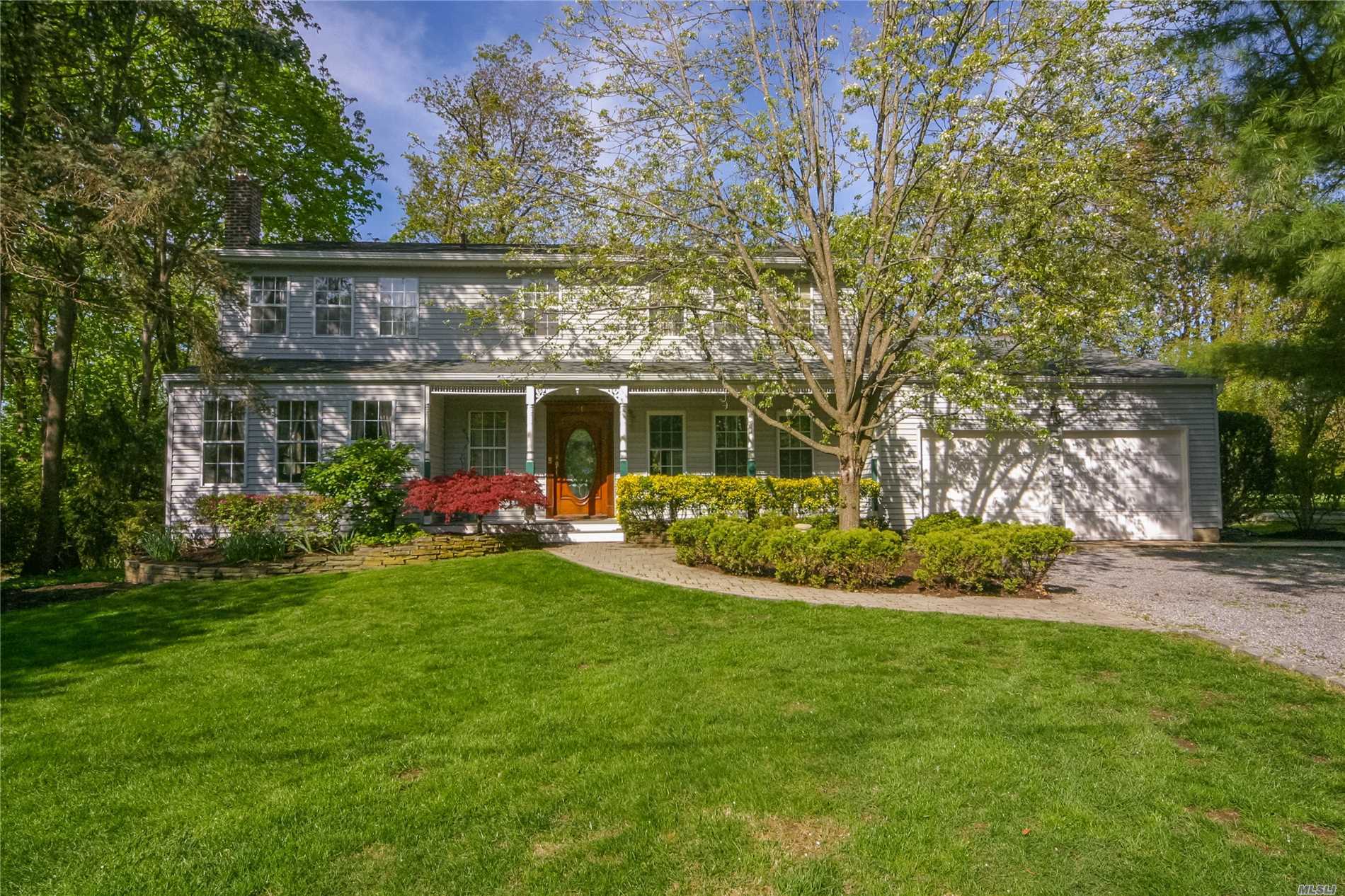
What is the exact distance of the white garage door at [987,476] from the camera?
14.5 metres

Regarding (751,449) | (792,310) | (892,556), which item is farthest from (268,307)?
(892,556)

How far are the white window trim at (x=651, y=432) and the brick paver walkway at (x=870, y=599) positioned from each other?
4285 millimetres

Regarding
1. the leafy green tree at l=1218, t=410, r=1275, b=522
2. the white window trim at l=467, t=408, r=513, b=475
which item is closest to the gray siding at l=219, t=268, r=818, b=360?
the white window trim at l=467, t=408, r=513, b=475

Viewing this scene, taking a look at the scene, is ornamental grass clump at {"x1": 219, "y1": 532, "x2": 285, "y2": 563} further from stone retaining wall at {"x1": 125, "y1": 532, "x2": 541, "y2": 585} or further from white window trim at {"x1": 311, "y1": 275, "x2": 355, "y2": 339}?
white window trim at {"x1": 311, "y1": 275, "x2": 355, "y2": 339}

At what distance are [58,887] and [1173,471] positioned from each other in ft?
54.5

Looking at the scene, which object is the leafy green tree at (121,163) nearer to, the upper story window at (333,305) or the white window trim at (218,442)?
the white window trim at (218,442)

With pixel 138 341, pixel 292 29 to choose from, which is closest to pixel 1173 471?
pixel 292 29

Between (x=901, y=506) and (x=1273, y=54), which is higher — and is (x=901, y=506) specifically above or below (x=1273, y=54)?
below

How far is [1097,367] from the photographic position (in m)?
15.0

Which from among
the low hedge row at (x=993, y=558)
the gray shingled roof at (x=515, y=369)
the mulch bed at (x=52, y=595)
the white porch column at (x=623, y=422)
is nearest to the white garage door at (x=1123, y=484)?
the gray shingled roof at (x=515, y=369)

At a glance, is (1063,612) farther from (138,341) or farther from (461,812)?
(138,341)

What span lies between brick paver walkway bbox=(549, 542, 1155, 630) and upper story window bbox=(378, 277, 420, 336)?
6752 millimetres

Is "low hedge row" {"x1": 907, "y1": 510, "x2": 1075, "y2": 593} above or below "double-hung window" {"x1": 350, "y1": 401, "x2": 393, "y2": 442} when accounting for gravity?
below

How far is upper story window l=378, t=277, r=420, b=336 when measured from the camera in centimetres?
1487
